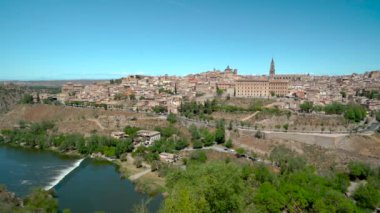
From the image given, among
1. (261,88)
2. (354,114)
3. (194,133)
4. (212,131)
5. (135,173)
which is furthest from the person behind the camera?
(261,88)

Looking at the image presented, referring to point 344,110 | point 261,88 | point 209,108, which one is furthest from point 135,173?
point 261,88

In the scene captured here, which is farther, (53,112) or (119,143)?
(53,112)

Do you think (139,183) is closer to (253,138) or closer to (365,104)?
(253,138)

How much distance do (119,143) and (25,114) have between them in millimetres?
23701

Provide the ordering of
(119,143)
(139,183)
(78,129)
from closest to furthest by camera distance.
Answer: (139,183) < (119,143) < (78,129)

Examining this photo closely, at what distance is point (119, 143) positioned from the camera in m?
28.0

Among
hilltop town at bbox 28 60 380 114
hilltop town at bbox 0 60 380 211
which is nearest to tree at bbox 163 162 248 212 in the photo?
hilltop town at bbox 0 60 380 211

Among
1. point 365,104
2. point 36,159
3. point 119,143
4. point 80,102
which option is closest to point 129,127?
point 119,143

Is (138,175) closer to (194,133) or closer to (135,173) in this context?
(135,173)

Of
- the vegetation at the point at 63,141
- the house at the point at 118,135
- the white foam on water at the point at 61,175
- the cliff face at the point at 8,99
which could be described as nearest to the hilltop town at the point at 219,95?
the cliff face at the point at 8,99

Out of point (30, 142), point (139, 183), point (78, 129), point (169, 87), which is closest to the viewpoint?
point (139, 183)

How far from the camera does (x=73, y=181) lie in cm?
2180

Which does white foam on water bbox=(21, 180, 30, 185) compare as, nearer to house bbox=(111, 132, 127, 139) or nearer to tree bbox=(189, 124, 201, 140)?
house bbox=(111, 132, 127, 139)

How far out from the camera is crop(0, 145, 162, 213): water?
1798 centimetres
